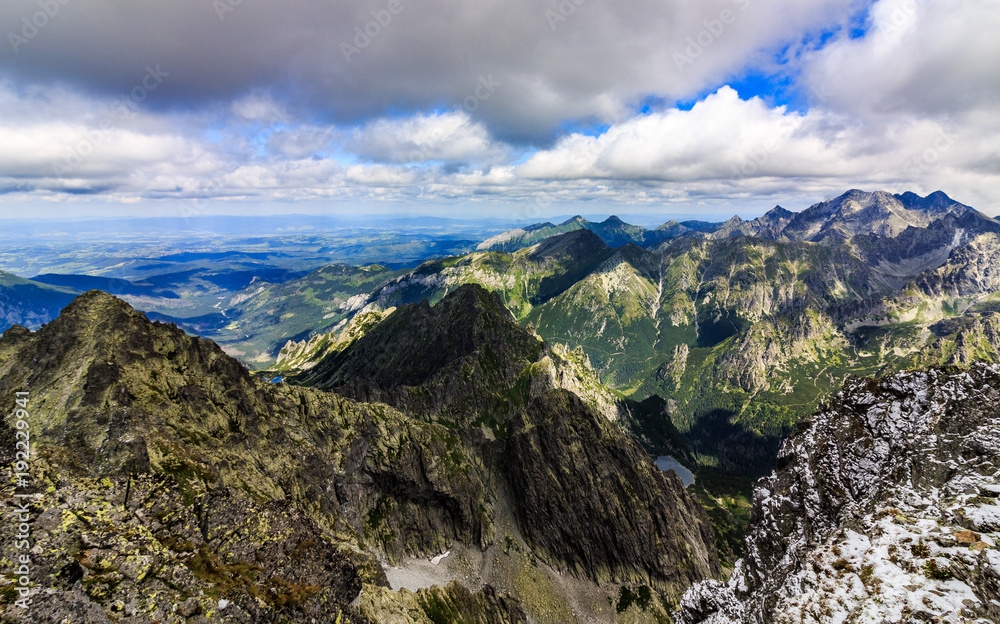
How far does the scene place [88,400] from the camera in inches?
2045

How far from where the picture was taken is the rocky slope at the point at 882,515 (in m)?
16.2

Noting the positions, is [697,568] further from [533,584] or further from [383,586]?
[383,586]

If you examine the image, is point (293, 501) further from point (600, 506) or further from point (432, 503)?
point (600, 506)

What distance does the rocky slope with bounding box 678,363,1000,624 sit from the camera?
53.3 ft

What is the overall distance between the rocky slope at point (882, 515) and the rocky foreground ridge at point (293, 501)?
3205cm

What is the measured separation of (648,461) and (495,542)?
50.7 m

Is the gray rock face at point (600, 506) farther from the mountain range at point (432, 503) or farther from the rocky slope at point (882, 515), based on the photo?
the rocky slope at point (882, 515)

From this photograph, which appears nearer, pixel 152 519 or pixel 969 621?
pixel 969 621

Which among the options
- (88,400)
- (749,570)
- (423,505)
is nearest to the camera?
(749,570)

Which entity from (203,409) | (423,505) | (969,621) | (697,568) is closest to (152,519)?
(969,621)

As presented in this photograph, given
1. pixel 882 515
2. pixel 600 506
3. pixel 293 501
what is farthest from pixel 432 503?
pixel 882 515

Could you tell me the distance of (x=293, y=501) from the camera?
209 feet

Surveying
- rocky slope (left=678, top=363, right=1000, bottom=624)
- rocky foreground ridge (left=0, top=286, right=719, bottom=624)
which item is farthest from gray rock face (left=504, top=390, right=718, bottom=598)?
rocky slope (left=678, top=363, right=1000, bottom=624)

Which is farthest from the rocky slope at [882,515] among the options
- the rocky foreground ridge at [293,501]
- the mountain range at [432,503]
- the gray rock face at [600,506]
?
the gray rock face at [600,506]
